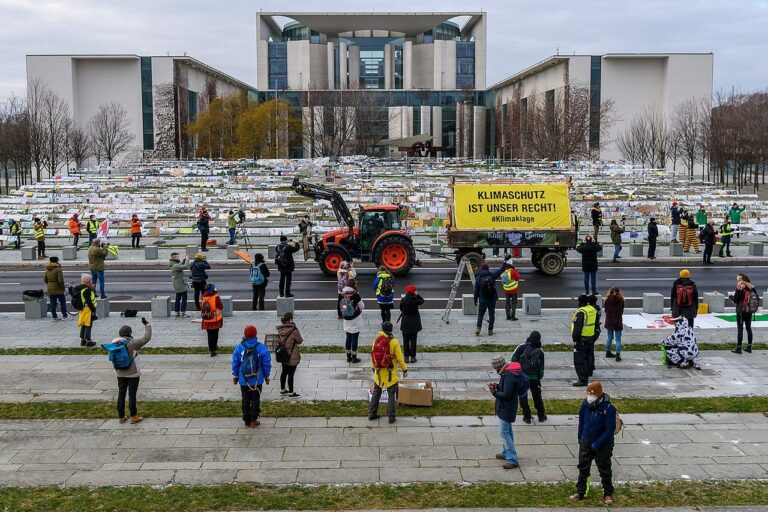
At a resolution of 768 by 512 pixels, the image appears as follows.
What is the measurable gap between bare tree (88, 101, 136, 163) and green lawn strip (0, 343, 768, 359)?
199ft

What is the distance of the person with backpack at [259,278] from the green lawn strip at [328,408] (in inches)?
294

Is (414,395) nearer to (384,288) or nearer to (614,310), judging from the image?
(614,310)

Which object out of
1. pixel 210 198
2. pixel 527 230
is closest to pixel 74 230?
pixel 210 198

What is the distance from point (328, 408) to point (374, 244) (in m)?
14.0

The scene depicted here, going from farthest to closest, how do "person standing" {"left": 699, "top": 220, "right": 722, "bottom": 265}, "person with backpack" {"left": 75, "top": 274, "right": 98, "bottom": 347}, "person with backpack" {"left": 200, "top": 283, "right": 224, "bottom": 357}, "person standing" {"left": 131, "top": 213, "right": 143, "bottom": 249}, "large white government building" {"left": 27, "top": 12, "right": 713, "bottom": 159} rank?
"large white government building" {"left": 27, "top": 12, "right": 713, "bottom": 159}
"person standing" {"left": 131, "top": 213, "right": 143, "bottom": 249}
"person standing" {"left": 699, "top": 220, "right": 722, "bottom": 265}
"person with backpack" {"left": 75, "top": 274, "right": 98, "bottom": 347}
"person with backpack" {"left": 200, "top": 283, "right": 224, "bottom": 357}

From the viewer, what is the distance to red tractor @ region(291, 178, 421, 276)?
26016mm

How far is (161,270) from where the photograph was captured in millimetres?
30109

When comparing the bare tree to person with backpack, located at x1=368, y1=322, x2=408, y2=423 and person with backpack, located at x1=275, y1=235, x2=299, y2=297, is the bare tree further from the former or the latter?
person with backpack, located at x1=368, y1=322, x2=408, y2=423

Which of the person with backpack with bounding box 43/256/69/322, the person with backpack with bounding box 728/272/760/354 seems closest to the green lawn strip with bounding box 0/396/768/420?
the person with backpack with bounding box 728/272/760/354

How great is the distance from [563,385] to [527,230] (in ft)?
45.5

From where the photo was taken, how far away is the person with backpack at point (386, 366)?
37.9 ft

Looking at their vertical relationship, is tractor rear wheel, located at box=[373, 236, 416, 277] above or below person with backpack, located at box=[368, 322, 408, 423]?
above

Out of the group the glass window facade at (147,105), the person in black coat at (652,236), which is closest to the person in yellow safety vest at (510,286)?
the person in black coat at (652,236)

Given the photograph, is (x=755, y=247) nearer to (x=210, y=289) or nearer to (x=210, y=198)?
(x=210, y=289)
